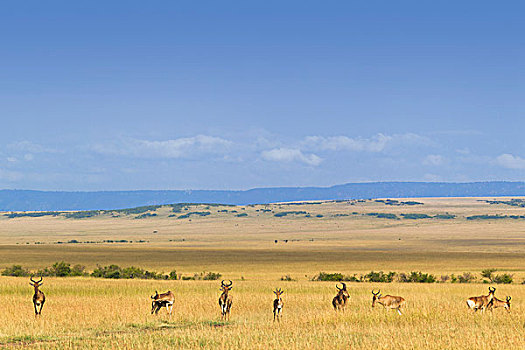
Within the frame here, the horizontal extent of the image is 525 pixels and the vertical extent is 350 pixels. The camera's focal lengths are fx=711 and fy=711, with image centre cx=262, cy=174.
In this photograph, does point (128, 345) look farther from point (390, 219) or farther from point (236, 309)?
point (390, 219)

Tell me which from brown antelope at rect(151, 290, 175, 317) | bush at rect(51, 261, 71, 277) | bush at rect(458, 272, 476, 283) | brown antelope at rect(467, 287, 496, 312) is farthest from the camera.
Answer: bush at rect(51, 261, 71, 277)

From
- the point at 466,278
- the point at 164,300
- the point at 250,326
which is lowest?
the point at 466,278

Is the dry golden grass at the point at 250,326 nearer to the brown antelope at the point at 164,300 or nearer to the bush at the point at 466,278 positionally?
the brown antelope at the point at 164,300

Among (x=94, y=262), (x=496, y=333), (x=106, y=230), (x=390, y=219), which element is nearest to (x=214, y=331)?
(x=496, y=333)

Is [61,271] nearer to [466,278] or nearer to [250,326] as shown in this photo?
[466,278]

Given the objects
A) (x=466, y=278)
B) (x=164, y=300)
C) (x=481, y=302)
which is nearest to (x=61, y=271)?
(x=466, y=278)

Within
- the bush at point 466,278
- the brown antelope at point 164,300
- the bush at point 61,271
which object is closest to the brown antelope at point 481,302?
the brown antelope at point 164,300

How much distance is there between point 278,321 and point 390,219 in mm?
182345

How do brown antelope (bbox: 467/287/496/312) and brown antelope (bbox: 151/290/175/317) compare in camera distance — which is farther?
brown antelope (bbox: 151/290/175/317)

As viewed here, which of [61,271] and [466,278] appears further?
[61,271]

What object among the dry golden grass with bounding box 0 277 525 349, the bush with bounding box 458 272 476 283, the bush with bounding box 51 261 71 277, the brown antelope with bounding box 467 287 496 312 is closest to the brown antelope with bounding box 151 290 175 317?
the dry golden grass with bounding box 0 277 525 349

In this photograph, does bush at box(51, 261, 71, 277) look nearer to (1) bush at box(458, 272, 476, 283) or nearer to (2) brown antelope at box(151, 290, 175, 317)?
(1) bush at box(458, 272, 476, 283)

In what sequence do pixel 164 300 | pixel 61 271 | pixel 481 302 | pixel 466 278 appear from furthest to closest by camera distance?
1. pixel 61 271
2. pixel 466 278
3. pixel 164 300
4. pixel 481 302

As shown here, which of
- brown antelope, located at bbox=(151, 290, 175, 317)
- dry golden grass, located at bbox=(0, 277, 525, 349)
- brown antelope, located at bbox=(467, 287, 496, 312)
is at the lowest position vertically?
dry golden grass, located at bbox=(0, 277, 525, 349)
